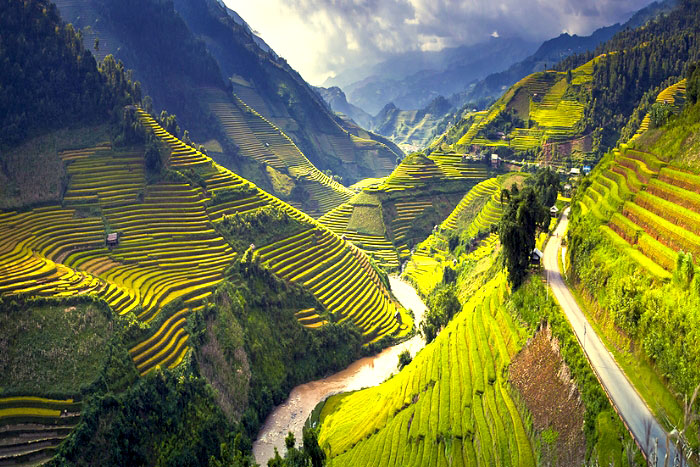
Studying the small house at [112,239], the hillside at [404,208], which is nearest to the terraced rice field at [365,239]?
the hillside at [404,208]

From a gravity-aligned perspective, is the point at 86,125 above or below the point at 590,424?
above

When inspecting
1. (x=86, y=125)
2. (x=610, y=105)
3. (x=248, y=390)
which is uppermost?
(x=610, y=105)

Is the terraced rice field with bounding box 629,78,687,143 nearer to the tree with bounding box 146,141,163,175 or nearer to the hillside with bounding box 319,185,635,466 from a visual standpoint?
the hillside with bounding box 319,185,635,466

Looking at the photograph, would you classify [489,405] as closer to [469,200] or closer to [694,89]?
[694,89]

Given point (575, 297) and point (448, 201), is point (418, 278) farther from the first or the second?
point (575, 297)

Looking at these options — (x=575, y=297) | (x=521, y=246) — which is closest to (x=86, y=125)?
(x=521, y=246)

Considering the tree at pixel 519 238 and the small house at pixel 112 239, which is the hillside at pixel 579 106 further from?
the small house at pixel 112 239

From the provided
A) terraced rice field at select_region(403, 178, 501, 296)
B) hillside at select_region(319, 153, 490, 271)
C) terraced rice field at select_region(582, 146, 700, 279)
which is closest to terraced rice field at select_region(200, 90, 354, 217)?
hillside at select_region(319, 153, 490, 271)
